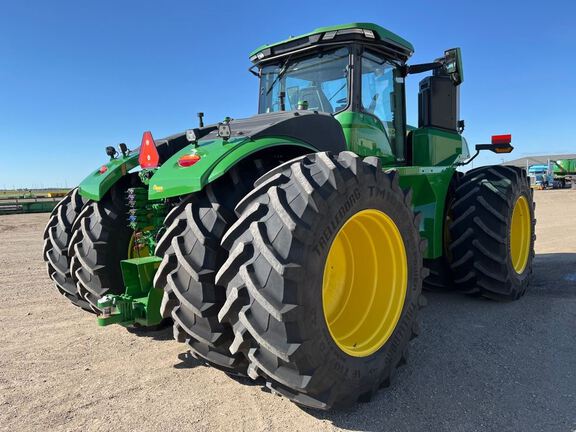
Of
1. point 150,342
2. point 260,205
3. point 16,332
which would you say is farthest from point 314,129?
point 16,332

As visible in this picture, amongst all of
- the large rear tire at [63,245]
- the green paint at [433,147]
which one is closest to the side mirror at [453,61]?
the green paint at [433,147]

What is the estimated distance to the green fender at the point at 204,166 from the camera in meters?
2.52

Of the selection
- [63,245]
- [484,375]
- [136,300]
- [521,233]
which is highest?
[63,245]

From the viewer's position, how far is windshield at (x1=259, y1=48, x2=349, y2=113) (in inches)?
160

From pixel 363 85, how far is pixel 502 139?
9.88ft

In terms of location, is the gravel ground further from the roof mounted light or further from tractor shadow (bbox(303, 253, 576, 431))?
the roof mounted light

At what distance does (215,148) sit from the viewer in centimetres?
278

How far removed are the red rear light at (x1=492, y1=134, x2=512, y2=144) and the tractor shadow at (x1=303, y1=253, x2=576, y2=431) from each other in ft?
7.58

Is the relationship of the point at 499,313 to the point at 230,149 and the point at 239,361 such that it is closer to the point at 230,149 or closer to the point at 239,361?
the point at 239,361

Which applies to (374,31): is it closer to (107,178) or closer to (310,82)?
(310,82)

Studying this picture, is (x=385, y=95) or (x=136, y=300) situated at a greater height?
(x=385, y=95)

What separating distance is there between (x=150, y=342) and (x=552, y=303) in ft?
13.7

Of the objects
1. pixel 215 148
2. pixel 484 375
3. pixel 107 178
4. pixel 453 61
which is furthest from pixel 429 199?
pixel 107 178

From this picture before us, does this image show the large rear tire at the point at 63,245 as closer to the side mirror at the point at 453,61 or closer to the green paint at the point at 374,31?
the green paint at the point at 374,31
